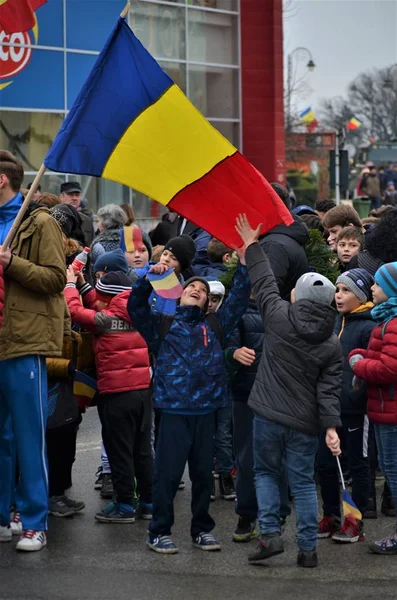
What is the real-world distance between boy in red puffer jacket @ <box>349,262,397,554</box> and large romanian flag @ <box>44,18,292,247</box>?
1189 mm

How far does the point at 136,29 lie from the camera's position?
88.8ft

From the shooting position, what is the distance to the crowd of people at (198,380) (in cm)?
697

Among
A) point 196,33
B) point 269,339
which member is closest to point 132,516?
point 269,339

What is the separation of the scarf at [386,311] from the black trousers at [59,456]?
213 cm

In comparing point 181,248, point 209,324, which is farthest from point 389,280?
point 181,248

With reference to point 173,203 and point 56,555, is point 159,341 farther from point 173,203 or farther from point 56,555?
point 56,555

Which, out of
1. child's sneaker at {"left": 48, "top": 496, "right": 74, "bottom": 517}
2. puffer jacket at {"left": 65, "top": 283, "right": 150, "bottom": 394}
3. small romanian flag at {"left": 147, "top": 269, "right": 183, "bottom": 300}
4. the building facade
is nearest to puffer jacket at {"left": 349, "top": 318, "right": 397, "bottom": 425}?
small romanian flag at {"left": 147, "top": 269, "right": 183, "bottom": 300}

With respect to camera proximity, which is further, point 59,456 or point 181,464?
point 59,456

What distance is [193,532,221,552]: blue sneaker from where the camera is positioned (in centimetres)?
733

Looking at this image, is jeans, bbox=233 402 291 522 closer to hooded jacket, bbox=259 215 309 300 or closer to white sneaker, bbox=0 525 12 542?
hooded jacket, bbox=259 215 309 300

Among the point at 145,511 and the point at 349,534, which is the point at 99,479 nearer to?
the point at 145,511

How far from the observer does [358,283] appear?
7953 mm

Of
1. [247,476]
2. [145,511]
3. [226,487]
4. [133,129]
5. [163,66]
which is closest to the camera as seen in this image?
[133,129]

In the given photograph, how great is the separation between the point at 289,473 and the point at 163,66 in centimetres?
2187
